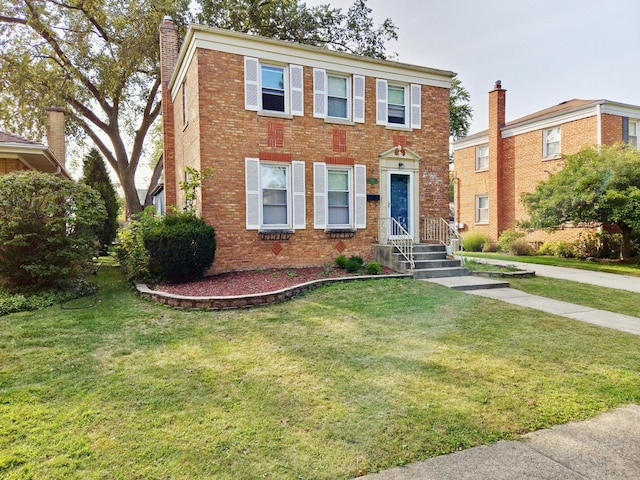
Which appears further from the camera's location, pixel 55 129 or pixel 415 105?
pixel 55 129

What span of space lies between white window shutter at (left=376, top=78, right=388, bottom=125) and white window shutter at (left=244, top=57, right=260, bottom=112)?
3.71 metres

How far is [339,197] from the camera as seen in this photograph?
1139 centimetres

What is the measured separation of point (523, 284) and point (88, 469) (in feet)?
32.1

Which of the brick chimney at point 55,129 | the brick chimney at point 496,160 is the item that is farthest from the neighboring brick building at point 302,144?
the brick chimney at point 496,160

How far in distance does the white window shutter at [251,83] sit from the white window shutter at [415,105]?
16.3 feet

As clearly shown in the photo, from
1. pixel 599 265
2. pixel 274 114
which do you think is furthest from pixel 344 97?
pixel 599 265

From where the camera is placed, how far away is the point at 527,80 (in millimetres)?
13117

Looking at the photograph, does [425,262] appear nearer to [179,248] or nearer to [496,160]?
[179,248]

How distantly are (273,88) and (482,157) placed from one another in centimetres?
1541

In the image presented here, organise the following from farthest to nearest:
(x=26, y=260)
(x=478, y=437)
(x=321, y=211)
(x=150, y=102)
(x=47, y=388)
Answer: (x=150, y=102) → (x=321, y=211) → (x=26, y=260) → (x=47, y=388) → (x=478, y=437)

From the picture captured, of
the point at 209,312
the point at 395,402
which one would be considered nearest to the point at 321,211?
the point at 209,312

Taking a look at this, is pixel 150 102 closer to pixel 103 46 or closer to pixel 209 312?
pixel 103 46

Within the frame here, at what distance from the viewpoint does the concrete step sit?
9898 mm

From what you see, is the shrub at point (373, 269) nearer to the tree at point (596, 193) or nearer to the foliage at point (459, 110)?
the tree at point (596, 193)
